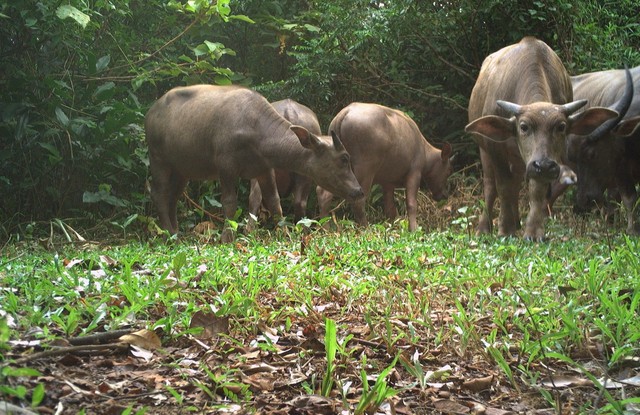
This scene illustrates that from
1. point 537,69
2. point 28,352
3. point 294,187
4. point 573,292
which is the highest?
point 537,69

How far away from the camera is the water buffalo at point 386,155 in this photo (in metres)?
9.62

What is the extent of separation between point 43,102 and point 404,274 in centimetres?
623

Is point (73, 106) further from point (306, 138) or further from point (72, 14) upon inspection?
point (306, 138)

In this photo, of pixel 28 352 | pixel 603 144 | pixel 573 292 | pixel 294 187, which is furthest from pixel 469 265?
pixel 294 187

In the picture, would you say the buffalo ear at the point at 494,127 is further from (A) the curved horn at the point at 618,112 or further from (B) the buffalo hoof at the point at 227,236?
(B) the buffalo hoof at the point at 227,236

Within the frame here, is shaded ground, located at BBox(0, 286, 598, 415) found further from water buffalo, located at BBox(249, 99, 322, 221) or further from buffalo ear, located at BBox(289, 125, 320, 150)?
water buffalo, located at BBox(249, 99, 322, 221)

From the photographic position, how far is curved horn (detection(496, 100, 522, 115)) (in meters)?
6.91

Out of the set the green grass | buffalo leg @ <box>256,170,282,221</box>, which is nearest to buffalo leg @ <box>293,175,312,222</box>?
buffalo leg @ <box>256,170,282,221</box>

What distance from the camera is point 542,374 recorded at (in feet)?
10.2

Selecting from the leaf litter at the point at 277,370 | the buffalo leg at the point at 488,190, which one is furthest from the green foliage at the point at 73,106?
the leaf litter at the point at 277,370

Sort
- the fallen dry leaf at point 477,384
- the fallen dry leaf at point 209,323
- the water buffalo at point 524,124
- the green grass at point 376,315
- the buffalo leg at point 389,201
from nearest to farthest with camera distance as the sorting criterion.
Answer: the green grass at point 376,315
the fallen dry leaf at point 477,384
the fallen dry leaf at point 209,323
the water buffalo at point 524,124
the buffalo leg at point 389,201

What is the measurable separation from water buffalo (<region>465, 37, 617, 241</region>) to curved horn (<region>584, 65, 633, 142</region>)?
1.56 ft

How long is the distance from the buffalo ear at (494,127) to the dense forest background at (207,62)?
3529 mm

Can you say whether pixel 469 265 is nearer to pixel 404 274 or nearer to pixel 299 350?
pixel 404 274
